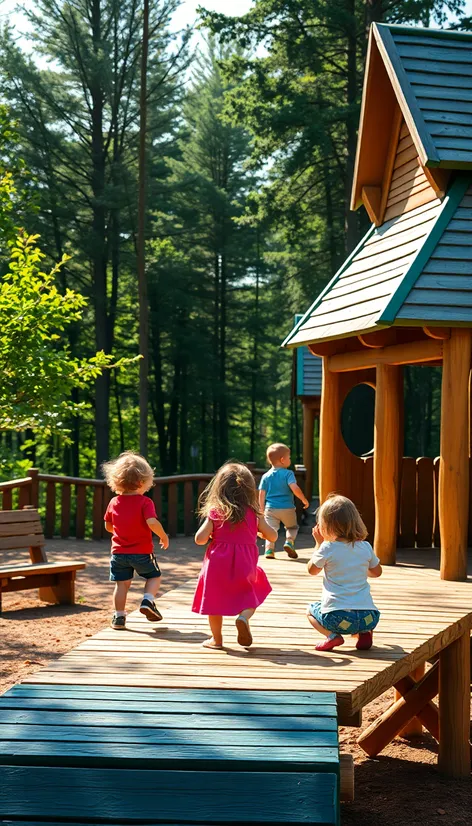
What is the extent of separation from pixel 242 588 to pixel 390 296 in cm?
333

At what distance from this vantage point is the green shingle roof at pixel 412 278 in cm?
768

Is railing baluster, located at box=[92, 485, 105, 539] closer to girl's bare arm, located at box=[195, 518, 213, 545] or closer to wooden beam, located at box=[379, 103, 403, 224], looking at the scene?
wooden beam, located at box=[379, 103, 403, 224]

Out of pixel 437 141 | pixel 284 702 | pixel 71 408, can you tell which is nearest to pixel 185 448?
pixel 71 408

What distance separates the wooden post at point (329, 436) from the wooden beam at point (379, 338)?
4.71 ft

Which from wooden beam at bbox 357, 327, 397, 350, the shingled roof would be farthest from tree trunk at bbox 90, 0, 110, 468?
wooden beam at bbox 357, 327, 397, 350

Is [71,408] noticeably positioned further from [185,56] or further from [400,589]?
[185,56]

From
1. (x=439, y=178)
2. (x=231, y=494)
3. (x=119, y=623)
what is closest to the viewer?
(x=231, y=494)

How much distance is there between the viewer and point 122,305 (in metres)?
38.1

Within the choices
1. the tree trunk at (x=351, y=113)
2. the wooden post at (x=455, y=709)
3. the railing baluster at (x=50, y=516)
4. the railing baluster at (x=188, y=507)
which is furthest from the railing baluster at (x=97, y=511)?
the tree trunk at (x=351, y=113)

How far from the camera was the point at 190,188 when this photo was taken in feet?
114

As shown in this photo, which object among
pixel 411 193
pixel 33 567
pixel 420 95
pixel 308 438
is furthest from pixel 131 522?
pixel 308 438

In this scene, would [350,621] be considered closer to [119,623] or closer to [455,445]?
[119,623]

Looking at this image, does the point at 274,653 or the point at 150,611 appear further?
the point at 150,611

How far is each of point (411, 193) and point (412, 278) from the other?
1977mm
